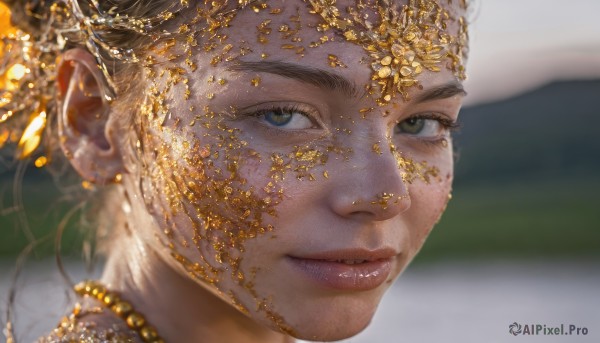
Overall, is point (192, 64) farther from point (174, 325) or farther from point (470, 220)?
point (470, 220)

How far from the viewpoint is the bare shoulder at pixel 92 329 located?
2061 millimetres

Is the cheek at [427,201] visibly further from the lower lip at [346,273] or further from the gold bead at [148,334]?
the gold bead at [148,334]

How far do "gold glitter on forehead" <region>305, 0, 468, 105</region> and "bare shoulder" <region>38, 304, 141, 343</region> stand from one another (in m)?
0.85

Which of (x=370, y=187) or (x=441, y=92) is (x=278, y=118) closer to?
(x=370, y=187)

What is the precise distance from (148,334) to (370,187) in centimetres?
70

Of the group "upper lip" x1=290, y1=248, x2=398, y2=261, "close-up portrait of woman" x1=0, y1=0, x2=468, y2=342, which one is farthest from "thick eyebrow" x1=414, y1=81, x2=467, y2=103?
"upper lip" x1=290, y1=248, x2=398, y2=261

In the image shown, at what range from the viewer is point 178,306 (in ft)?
6.97

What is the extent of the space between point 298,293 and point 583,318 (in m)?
4.80

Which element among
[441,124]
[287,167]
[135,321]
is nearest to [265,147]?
[287,167]

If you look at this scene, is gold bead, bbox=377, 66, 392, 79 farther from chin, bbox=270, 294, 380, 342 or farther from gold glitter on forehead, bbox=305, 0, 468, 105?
chin, bbox=270, 294, 380, 342

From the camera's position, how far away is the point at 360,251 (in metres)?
1.84

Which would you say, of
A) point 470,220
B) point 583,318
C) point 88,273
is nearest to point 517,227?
point 470,220

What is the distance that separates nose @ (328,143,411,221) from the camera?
176 cm

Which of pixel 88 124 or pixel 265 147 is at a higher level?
pixel 88 124
